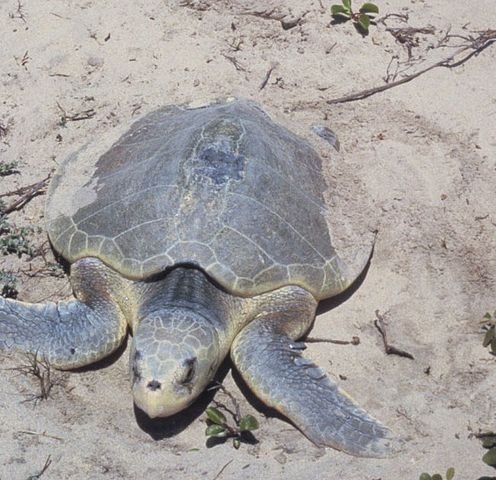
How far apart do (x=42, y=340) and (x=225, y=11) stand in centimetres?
251

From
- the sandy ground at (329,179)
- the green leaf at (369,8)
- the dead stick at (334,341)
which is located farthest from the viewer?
the green leaf at (369,8)

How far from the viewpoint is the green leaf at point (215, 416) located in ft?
9.86

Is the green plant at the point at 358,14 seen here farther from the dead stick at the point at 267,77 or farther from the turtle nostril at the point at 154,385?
the turtle nostril at the point at 154,385

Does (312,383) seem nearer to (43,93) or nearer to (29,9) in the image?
(43,93)

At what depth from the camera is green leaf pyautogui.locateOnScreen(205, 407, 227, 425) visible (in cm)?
301

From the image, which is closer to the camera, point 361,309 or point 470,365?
point 470,365

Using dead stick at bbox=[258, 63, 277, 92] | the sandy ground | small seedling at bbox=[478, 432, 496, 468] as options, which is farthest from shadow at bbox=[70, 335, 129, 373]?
dead stick at bbox=[258, 63, 277, 92]

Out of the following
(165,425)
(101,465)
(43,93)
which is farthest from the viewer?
(43,93)

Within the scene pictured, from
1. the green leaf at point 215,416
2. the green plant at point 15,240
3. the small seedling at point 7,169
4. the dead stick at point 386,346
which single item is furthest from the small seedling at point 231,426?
the small seedling at point 7,169

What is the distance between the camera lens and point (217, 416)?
9.86ft

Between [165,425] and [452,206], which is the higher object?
[452,206]

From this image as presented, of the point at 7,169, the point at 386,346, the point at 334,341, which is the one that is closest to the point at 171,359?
the point at 334,341

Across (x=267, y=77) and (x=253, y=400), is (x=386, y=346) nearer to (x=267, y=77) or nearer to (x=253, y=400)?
(x=253, y=400)

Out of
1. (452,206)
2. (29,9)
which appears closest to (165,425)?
(452,206)
